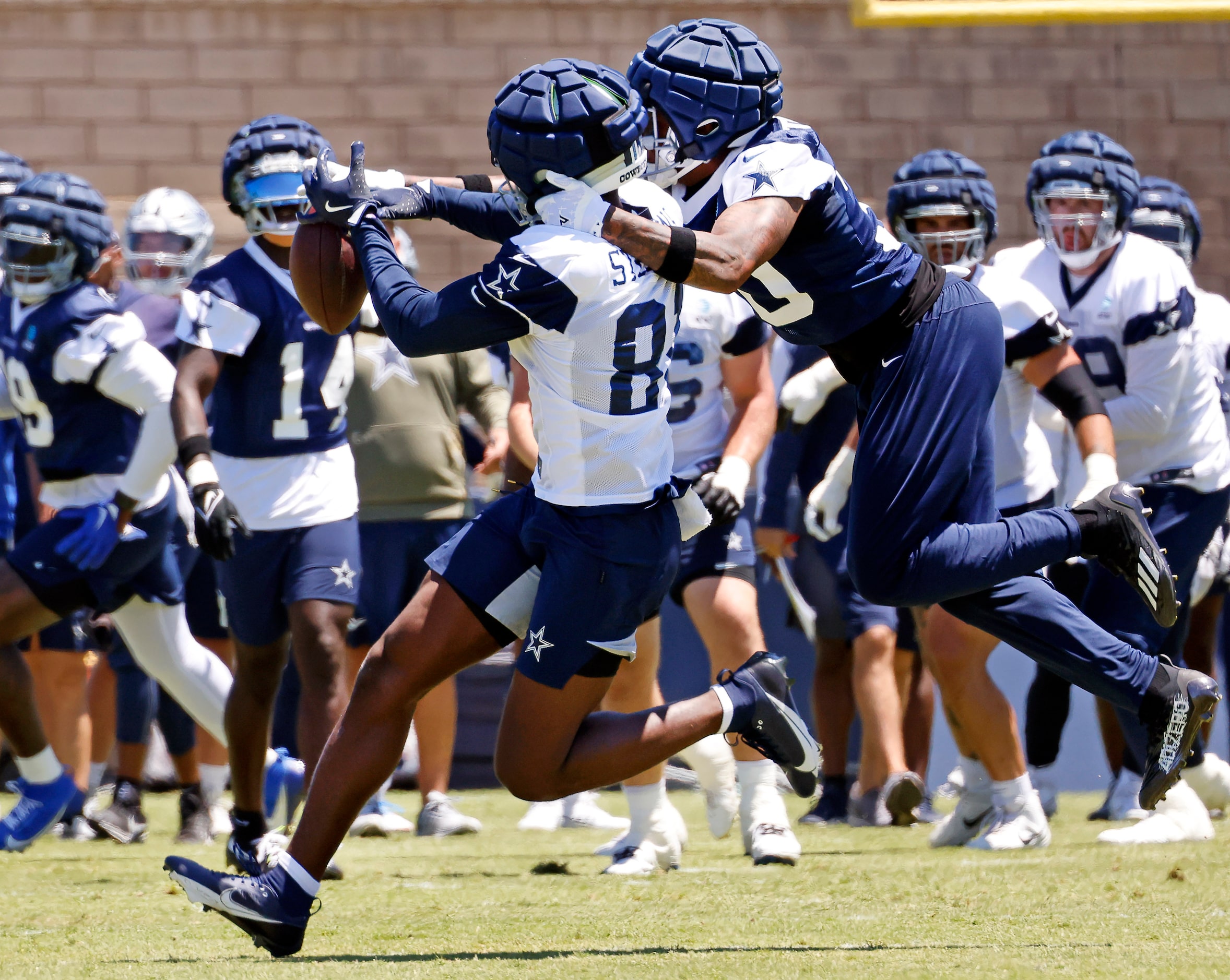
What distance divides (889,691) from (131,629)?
2.44 metres

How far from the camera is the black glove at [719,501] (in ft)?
17.3

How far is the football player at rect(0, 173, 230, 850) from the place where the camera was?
17.9 ft

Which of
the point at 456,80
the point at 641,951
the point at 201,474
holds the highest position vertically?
the point at 456,80

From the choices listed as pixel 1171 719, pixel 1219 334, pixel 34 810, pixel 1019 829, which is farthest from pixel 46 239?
pixel 1219 334

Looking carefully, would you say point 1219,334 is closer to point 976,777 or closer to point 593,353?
point 976,777

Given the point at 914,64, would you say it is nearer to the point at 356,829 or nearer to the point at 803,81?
the point at 803,81

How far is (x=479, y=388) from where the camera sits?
23.5 feet

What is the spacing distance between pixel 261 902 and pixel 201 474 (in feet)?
4.93

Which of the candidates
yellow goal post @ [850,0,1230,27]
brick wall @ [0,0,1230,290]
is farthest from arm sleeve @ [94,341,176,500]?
yellow goal post @ [850,0,1230,27]

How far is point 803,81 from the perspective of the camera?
11523 millimetres

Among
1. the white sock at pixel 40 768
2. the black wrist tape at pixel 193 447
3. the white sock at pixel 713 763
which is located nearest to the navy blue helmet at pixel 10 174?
the white sock at pixel 40 768

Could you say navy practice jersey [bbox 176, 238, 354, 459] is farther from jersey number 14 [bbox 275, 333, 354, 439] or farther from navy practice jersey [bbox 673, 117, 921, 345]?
navy practice jersey [bbox 673, 117, 921, 345]

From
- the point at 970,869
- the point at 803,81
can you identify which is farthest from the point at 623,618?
the point at 803,81

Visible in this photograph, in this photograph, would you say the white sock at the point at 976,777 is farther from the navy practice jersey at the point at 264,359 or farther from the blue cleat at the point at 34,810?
the blue cleat at the point at 34,810
